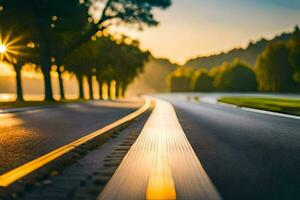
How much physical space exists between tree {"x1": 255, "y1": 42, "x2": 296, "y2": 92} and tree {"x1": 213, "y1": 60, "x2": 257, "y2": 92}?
→ 20.0m

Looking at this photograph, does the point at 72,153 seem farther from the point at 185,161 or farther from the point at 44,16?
the point at 44,16

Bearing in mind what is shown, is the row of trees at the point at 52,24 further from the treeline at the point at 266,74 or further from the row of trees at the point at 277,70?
the row of trees at the point at 277,70

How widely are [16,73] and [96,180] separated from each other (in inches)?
1834

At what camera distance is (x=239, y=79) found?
477ft

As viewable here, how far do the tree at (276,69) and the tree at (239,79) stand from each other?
20.0m

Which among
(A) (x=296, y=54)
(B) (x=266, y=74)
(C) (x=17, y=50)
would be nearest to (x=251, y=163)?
(C) (x=17, y=50)

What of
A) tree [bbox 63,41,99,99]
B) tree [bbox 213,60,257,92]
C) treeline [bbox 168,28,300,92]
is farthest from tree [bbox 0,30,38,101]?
tree [bbox 213,60,257,92]

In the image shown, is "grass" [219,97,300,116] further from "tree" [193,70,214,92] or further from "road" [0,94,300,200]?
"tree" [193,70,214,92]

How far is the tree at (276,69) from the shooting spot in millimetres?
111125

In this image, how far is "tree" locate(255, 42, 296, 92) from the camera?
111125mm

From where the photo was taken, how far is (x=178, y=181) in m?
5.63

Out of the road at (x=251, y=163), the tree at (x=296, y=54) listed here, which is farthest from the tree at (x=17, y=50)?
the tree at (x=296, y=54)

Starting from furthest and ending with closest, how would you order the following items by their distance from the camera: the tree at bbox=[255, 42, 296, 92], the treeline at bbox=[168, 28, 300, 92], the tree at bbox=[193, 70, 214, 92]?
the tree at bbox=[193, 70, 214, 92]
the tree at bbox=[255, 42, 296, 92]
the treeline at bbox=[168, 28, 300, 92]

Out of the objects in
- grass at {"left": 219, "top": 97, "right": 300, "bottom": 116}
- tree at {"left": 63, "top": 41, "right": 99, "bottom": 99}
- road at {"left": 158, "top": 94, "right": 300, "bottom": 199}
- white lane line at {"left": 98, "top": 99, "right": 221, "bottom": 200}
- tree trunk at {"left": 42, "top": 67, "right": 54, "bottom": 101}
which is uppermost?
tree at {"left": 63, "top": 41, "right": 99, "bottom": 99}
